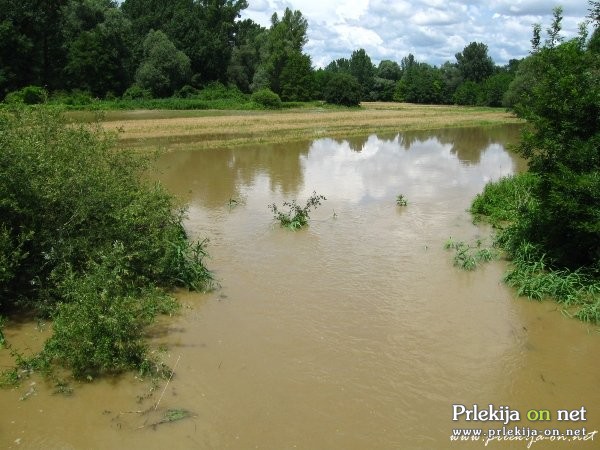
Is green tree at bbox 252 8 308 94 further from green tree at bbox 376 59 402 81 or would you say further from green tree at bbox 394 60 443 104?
green tree at bbox 376 59 402 81

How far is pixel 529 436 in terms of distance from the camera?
5.97m

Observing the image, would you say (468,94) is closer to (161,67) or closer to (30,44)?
(161,67)

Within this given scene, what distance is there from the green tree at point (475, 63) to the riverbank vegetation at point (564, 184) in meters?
91.2

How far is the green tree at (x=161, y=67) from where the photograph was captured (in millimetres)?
54156

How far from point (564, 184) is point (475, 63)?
94141mm

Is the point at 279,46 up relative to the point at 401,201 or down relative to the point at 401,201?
up

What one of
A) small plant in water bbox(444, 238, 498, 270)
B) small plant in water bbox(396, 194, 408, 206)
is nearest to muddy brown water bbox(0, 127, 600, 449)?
small plant in water bbox(444, 238, 498, 270)

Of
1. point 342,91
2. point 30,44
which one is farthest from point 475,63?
point 30,44

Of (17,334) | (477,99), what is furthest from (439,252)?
(477,99)

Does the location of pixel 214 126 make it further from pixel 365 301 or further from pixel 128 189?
pixel 365 301

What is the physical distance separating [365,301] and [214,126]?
27486mm

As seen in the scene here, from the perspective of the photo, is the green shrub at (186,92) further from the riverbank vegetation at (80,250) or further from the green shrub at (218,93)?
the riverbank vegetation at (80,250)

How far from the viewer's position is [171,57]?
55.2 m

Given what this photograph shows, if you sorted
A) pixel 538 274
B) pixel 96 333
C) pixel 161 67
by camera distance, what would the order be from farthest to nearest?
pixel 161 67 < pixel 538 274 < pixel 96 333
